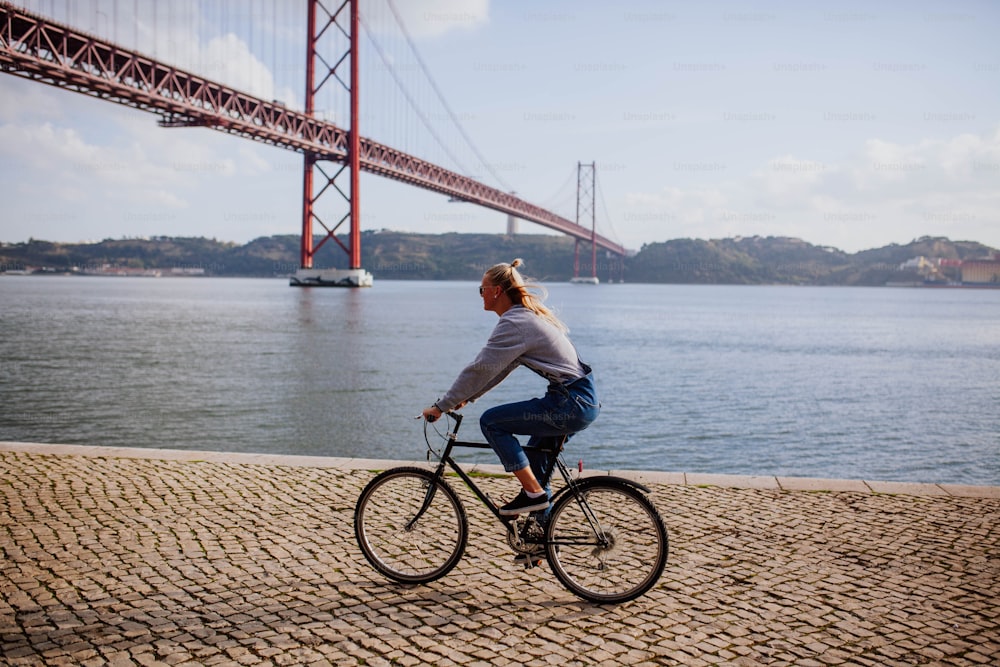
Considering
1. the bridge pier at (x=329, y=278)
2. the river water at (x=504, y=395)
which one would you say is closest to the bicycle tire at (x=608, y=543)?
the river water at (x=504, y=395)

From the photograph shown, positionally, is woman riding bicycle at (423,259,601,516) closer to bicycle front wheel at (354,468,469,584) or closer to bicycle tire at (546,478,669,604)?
bicycle tire at (546,478,669,604)

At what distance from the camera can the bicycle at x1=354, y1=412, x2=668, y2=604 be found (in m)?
3.60

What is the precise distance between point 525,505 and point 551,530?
0.17 metres

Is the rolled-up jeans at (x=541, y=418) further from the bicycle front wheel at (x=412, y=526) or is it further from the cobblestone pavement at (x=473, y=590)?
the cobblestone pavement at (x=473, y=590)

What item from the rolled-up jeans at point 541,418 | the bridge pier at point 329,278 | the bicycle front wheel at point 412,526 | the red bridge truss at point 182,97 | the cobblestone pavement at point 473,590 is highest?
the red bridge truss at point 182,97

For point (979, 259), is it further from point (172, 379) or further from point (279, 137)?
point (172, 379)

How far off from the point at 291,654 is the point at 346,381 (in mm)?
15290

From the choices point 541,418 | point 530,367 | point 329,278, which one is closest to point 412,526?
point 541,418

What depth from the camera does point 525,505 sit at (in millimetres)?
3693

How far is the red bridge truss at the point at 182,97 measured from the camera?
3584 cm

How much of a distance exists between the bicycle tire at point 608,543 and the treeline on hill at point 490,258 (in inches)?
3911

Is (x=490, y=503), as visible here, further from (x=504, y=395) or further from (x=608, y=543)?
(x=504, y=395)

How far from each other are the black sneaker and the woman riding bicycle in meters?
0.08

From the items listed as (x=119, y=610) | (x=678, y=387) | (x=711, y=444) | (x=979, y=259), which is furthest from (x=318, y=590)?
(x=979, y=259)
